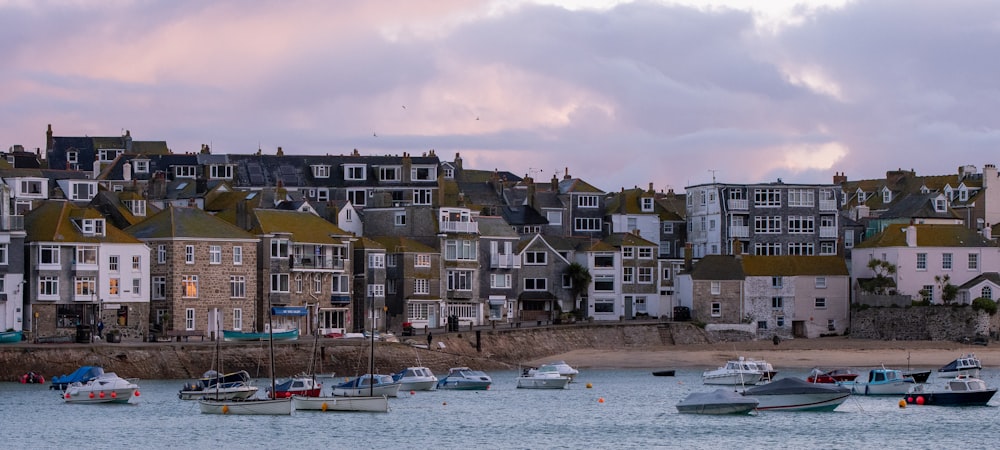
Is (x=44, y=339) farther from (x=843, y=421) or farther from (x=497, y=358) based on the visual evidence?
(x=843, y=421)

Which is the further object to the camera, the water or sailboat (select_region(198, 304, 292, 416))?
sailboat (select_region(198, 304, 292, 416))

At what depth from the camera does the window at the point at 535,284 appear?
132m

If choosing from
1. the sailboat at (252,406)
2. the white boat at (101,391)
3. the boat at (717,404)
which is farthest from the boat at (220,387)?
the boat at (717,404)

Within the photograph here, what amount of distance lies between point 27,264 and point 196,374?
1277 centimetres

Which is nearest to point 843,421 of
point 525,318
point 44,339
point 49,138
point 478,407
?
point 478,407

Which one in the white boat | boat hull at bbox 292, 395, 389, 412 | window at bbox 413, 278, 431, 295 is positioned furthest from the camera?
window at bbox 413, 278, 431, 295

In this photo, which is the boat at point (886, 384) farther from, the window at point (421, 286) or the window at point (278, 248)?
the window at point (278, 248)

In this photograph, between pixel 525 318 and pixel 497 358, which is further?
pixel 525 318

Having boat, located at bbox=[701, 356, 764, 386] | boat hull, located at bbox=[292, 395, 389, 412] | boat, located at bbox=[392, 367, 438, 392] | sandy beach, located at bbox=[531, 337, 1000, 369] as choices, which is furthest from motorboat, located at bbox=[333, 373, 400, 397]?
sandy beach, located at bbox=[531, 337, 1000, 369]

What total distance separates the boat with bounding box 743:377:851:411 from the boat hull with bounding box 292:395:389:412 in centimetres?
1643

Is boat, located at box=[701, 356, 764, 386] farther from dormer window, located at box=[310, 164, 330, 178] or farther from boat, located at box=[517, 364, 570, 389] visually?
dormer window, located at box=[310, 164, 330, 178]

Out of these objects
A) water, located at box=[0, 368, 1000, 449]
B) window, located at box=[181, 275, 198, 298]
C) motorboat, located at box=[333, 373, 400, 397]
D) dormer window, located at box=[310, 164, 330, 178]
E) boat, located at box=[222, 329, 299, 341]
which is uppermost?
dormer window, located at box=[310, 164, 330, 178]

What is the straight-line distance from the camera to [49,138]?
17450cm

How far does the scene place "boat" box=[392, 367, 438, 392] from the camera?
97562 mm
